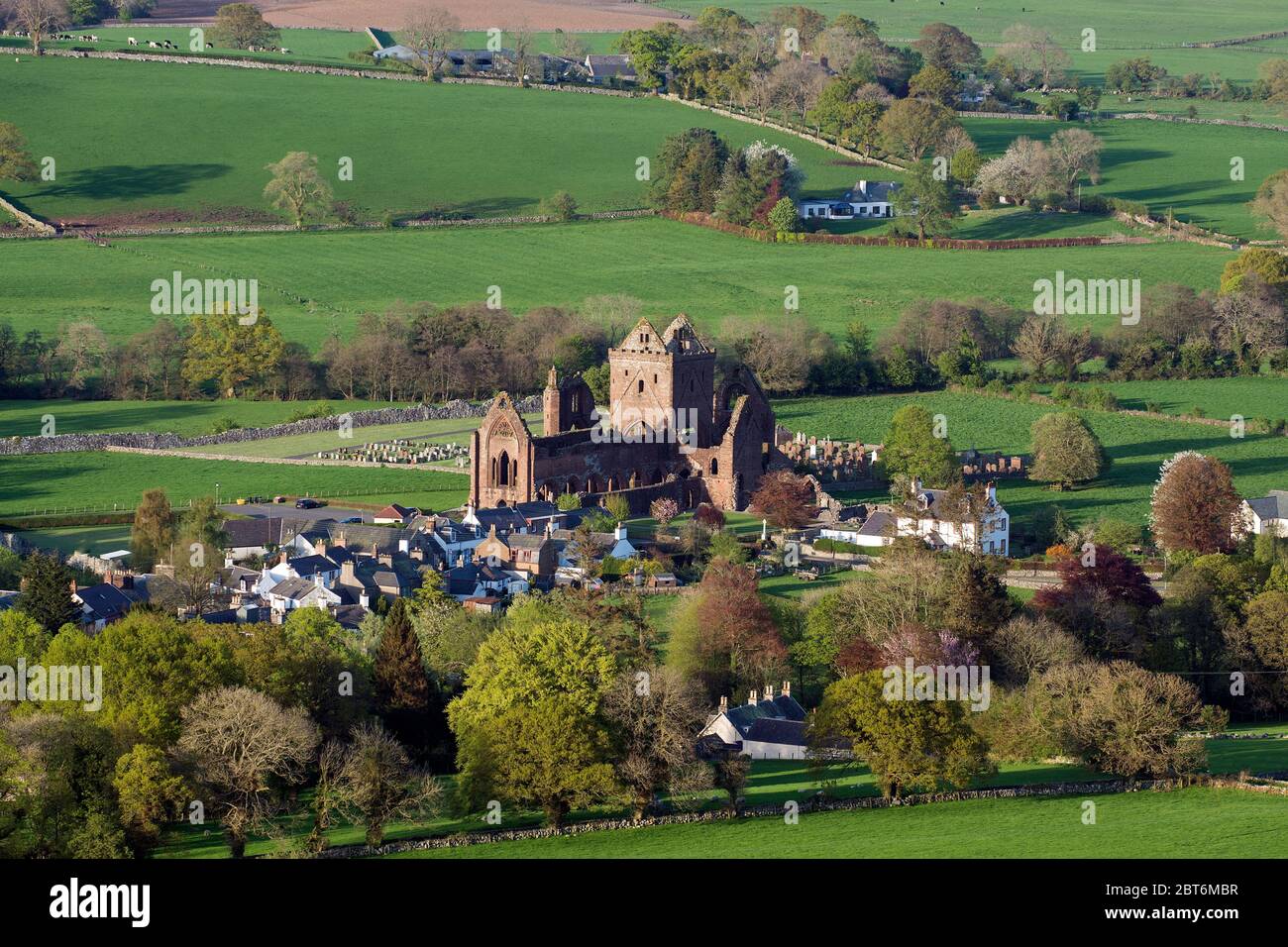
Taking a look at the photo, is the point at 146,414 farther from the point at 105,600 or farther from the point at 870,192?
the point at 870,192

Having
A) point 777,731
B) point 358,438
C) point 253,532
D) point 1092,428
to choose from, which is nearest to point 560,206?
point 358,438

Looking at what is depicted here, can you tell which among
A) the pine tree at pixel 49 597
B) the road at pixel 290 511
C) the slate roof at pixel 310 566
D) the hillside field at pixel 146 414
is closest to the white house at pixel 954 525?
the road at pixel 290 511

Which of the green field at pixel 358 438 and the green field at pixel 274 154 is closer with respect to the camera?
A: the green field at pixel 358 438

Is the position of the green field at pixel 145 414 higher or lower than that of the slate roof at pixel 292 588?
higher

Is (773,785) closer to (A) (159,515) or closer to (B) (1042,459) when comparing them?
(A) (159,515)
